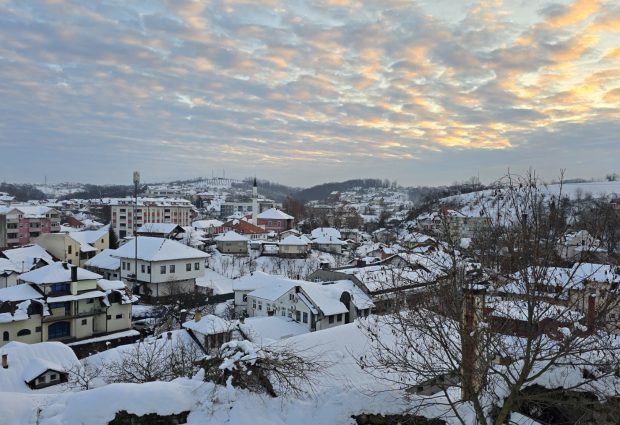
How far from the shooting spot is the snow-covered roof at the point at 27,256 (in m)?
32.2

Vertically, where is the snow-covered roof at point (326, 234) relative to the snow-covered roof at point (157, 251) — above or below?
below

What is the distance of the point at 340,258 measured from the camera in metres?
50.1

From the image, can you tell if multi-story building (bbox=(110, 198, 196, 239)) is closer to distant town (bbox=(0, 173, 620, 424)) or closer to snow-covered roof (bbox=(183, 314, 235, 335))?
distant town (bbox=(0, 173, 620, 424))

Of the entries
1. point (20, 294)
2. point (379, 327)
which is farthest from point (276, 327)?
point (379, 327)

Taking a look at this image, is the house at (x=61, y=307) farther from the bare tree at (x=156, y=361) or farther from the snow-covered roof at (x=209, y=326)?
the snow-covered roof at (x=209, y=326)

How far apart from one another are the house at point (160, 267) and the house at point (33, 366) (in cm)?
1512

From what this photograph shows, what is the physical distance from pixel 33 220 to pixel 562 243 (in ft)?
201

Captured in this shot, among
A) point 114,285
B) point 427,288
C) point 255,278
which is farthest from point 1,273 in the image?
point 427,288

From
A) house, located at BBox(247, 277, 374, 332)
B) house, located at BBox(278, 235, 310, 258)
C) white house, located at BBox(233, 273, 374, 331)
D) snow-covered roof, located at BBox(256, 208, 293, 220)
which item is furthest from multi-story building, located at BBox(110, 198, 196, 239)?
house, located at BBox(247, 277, 374, 332)

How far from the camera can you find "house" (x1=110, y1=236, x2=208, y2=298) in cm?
3250

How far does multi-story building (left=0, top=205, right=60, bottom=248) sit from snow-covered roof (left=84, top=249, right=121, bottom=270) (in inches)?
803

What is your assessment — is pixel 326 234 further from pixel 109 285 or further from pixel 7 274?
pixel 7 274

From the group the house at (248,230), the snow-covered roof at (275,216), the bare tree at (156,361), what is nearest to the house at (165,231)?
the house at (248,230)

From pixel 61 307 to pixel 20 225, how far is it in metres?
38.4
